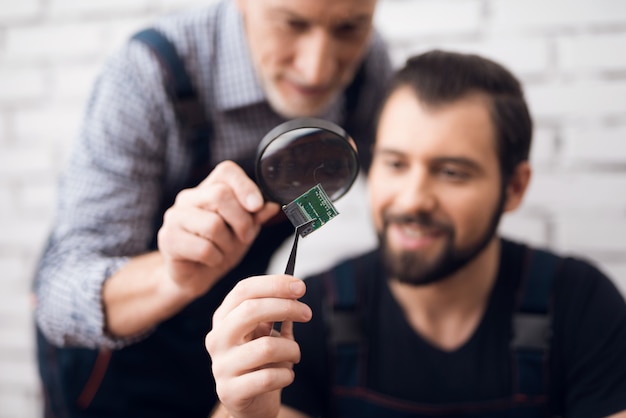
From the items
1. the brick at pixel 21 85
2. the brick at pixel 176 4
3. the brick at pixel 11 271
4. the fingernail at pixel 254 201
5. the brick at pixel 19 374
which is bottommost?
the brick at pixel 19 374

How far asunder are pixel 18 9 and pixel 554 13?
1472 mm

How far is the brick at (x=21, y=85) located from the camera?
1.82m

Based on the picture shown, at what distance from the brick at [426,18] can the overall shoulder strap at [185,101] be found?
2.09ft

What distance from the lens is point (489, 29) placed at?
1.48 metres

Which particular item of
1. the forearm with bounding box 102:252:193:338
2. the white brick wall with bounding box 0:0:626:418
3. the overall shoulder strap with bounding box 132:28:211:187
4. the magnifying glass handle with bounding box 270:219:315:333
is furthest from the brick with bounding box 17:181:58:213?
the magnifying glass handle with bounding box 270:219:315:333

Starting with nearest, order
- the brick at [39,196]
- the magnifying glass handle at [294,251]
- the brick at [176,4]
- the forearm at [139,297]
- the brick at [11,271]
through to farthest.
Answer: the magnifying glass handle at [294,251], the forearm at [139,297], the brick at [176,4], the brick at [39,196], the brick at [11,271]

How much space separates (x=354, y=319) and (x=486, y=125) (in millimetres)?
442

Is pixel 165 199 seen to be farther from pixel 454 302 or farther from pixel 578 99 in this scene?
pixel 578 99

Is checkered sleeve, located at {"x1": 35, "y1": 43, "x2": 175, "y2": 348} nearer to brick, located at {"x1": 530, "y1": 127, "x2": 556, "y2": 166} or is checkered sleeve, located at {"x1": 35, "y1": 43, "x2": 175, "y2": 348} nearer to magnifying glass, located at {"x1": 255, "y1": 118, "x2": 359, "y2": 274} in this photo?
magnifying glass, located at {"x1": 255, "y1": 118, "x2": 359, "y2": 274}

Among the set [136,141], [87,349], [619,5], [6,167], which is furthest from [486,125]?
[6,167]

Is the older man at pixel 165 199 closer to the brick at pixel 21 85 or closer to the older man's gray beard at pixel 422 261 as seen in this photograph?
the older man's gray beard at pixel 422 261

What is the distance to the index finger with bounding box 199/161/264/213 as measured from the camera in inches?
30.1

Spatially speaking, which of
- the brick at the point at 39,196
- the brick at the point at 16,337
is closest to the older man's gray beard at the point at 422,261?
the brick at the point at 39,196

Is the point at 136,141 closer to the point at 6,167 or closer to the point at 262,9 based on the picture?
the point at 262,9
